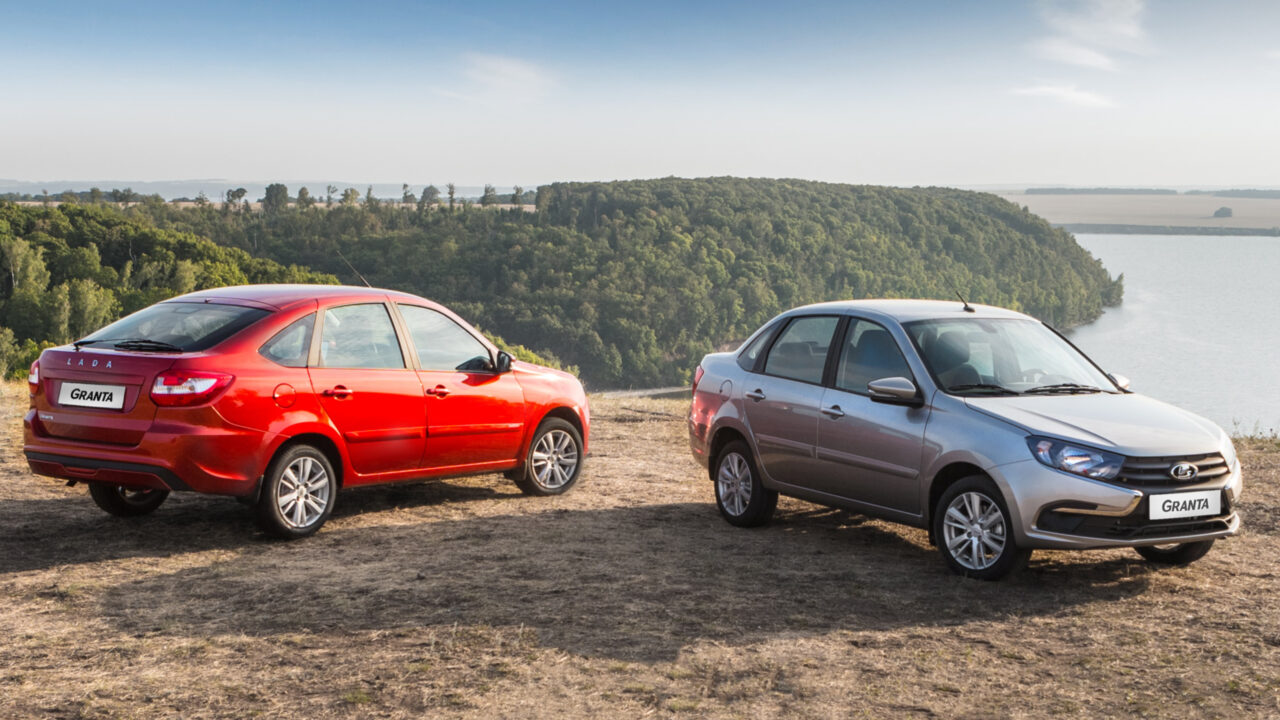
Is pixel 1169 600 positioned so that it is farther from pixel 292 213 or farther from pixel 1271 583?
pixel 292 213

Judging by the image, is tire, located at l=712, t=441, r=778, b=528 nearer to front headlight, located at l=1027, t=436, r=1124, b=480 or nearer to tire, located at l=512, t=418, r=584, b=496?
tire, located at l=512, t=418, r=584, b=496

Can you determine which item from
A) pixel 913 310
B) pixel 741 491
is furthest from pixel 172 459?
pixel 913 310

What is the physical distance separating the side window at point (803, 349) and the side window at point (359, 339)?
2.76 metres

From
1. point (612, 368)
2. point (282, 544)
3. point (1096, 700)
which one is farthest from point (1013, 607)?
point (612, 368)

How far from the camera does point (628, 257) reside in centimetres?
16025

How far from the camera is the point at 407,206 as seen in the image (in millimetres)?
167875

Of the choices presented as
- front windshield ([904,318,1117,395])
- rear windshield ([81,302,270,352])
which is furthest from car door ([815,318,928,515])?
rear windshield ([81,302,270,352])

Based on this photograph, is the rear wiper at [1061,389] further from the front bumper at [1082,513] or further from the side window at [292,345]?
the side window at [292,345]

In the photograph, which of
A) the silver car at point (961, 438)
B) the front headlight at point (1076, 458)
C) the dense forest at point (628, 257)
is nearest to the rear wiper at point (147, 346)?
the silver car at point (961, 438)

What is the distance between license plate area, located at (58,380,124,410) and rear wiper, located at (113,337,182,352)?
0.31 meters

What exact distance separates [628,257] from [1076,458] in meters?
155

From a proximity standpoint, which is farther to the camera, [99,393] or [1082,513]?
[99,393]

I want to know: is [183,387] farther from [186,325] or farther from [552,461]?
[552,461]

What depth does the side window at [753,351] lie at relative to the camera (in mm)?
8430
